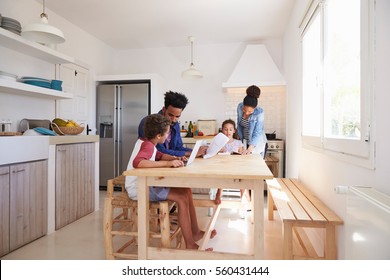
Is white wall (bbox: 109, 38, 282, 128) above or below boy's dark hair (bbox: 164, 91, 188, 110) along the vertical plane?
above

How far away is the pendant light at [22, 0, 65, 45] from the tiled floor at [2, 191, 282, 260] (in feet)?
6.27

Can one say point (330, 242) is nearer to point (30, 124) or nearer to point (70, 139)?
point (70, 139)

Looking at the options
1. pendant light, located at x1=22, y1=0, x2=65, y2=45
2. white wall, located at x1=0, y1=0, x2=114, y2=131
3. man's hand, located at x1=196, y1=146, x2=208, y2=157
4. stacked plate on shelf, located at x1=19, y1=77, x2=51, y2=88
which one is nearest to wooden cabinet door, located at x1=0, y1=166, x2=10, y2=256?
white wall, located at x1=0, y1=0, x2=114, y2=131

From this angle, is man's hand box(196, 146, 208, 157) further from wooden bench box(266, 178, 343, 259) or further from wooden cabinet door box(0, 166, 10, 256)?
wooden cabinet door box(0, 166, 10, 256)

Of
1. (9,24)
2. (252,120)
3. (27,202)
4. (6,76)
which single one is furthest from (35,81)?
(252,120)

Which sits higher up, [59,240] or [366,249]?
[366,249]

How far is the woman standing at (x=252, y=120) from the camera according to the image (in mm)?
2826

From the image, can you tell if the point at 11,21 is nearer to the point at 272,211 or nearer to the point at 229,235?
the point at 229,235

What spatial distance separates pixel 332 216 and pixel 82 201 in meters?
2.60

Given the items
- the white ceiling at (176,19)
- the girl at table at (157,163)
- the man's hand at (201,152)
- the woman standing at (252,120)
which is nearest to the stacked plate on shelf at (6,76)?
the white ceiling at (176,19)

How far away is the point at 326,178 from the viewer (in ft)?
5.93

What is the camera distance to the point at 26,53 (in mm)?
2863

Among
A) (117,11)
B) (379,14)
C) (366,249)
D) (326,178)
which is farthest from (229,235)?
(117,11)

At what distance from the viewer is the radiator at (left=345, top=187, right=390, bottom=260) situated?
2.73ft
